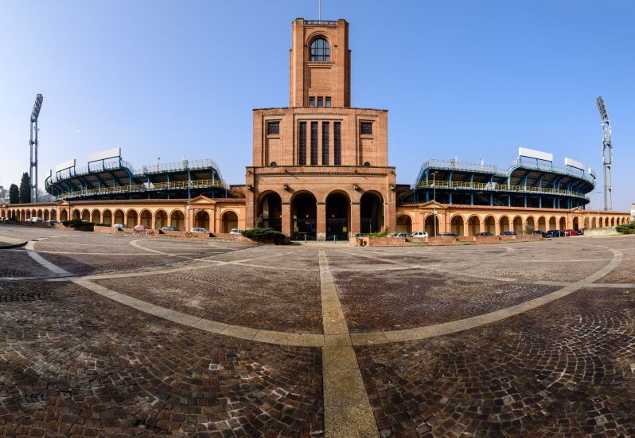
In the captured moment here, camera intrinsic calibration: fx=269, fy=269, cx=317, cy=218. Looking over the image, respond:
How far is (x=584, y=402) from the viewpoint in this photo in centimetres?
304

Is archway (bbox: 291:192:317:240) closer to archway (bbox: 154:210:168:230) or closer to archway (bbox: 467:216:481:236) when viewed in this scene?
archway (bbox: 154:210:168:230)

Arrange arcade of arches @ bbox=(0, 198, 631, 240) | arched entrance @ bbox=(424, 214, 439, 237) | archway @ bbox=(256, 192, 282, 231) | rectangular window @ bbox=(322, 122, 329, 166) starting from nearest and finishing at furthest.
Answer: arcade of arches @ bbox=(0, 198, 631, 240) < archway @ bbox=(256, 192, 282, 231) < rectangular window @ bbox=(322, 122, 329, 166) < arched entrance @ bbox=(424, 214, 439, 237)

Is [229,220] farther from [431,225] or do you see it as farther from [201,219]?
[431,225]

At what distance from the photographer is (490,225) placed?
145ft

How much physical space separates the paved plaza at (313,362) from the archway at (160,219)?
40898mm

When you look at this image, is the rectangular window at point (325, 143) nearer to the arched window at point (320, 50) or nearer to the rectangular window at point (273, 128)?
the rectangular window at point (273, 128)

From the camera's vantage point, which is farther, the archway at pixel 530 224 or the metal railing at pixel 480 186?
the metal railing at pixel 480 186

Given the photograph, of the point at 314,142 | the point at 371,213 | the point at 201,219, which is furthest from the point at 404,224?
the point at 201,219

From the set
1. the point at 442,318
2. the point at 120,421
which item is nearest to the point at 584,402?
the point at 442,318

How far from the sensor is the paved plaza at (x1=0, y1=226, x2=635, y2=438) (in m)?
2.74

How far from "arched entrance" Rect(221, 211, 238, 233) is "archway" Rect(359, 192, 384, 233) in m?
19.4

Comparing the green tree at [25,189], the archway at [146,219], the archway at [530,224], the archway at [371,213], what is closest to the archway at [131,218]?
the archway at [146,219]

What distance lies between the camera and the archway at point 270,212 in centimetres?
3825

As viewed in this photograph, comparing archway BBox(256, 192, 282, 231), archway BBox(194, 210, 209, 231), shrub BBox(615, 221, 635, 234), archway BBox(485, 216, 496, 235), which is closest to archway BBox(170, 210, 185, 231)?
archway BBox(194, 210, 209, 231)
